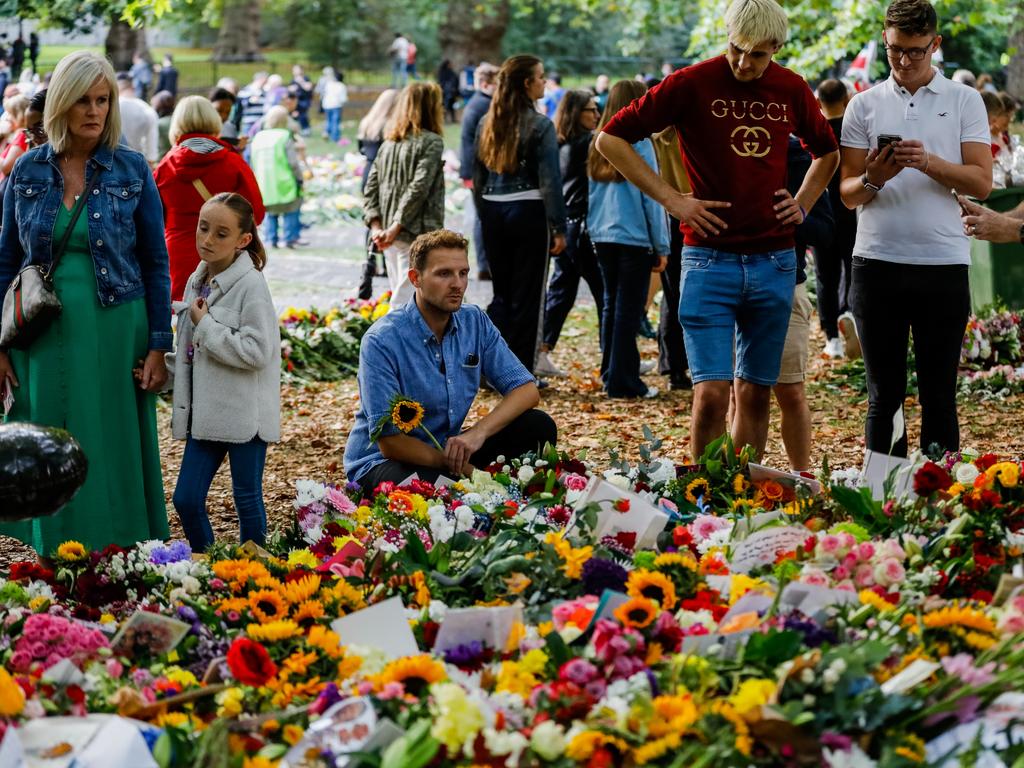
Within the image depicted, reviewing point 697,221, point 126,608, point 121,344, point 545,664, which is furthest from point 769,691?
point 121,344

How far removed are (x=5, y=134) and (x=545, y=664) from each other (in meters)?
8.06

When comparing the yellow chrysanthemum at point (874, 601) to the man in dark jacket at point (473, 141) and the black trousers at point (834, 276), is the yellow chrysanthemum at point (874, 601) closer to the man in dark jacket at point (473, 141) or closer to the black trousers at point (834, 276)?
the black trousers at point (834, 276)

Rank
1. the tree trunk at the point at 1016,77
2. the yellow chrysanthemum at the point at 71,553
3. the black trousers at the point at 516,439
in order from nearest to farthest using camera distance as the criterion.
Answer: the yellow chrysanthemum at the point at 71,553
the black trousers at the point at 516,439
the tree trunk at the point at 1016,77

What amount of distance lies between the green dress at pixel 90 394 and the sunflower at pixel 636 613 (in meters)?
2.50

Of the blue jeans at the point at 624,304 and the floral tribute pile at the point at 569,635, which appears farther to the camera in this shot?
the blue jeans at the point at 624,304

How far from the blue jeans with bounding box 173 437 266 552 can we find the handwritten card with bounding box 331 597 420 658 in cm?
207

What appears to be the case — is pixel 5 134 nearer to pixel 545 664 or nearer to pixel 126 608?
pixel 126 608

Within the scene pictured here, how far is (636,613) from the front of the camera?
2.65m

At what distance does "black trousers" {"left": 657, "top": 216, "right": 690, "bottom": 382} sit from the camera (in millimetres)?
8211

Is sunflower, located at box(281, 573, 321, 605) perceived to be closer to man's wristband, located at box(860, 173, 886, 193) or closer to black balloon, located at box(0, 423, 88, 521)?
black balloon, located at box(0, 423, 88, 521)

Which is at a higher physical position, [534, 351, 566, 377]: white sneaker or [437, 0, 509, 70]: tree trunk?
[437, 0, 509, 70]: tree trunk

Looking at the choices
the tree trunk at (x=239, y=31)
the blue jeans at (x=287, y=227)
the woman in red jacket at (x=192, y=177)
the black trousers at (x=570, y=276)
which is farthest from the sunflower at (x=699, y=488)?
the tree trunk at (x=239, y=31)

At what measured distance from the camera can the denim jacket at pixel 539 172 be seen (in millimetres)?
7750

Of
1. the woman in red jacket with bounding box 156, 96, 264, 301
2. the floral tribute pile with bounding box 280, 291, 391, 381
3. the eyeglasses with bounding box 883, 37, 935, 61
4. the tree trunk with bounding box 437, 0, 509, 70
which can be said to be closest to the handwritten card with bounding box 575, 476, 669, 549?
the eyeglasses with bounding box 883, 37, 935, 61
